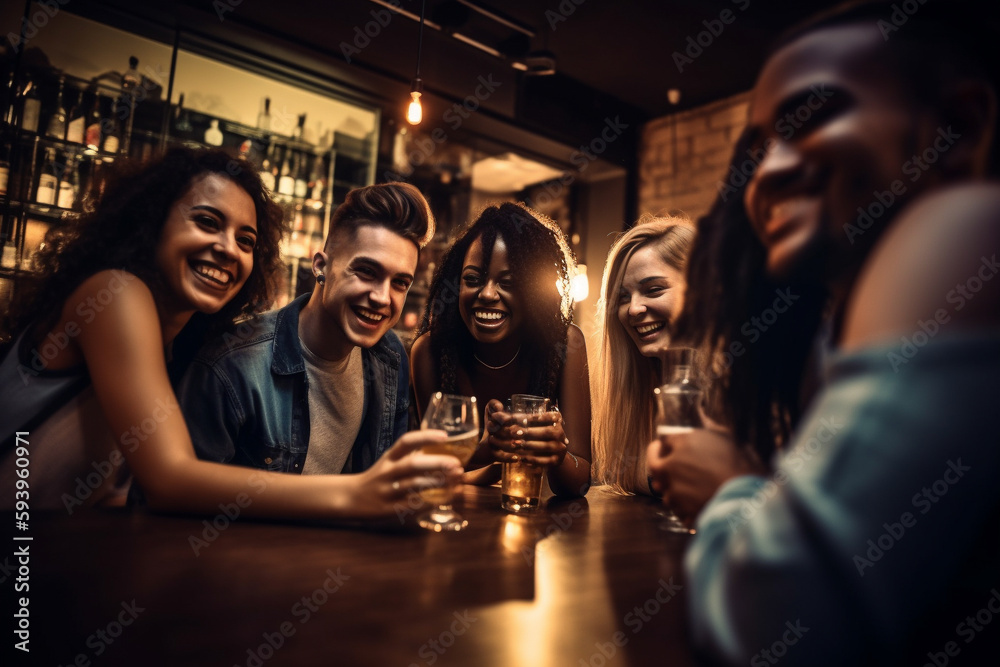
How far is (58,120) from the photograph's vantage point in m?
2.87

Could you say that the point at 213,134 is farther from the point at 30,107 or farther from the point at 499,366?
the point at 499,366

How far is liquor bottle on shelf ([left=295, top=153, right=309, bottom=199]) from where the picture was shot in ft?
11.8

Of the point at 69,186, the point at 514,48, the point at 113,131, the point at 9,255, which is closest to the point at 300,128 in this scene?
the point at 113,131

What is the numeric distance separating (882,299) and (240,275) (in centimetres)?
129

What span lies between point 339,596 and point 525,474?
0.61m

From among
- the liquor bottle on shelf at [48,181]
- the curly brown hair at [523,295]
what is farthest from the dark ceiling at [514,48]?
the curly brown hair at [523,295]

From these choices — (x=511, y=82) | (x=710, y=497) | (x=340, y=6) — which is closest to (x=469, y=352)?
(x=710, y=497)

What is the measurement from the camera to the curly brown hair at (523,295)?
1892 millimetres

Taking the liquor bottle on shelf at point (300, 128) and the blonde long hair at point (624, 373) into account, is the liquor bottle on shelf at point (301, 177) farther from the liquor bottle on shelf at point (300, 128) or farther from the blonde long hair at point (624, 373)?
the blonde long hair at point (624, 373)

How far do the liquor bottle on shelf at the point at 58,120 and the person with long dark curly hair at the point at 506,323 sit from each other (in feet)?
7.03

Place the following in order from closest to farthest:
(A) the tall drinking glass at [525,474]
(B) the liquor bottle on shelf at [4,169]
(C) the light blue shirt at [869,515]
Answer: (C) the light blue shirt at [869,515] < (A) the tall drinking glass at [525,474] < (B) the liquor bottle on shelf at [4,169]

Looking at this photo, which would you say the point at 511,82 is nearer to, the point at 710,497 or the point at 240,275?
the point at 240,275

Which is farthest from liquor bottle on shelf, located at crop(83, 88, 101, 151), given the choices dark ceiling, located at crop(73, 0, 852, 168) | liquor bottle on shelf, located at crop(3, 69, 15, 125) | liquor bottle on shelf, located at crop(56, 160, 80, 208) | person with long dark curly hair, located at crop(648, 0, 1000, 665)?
person with long dark curly hair, located at crop(648, 0, 1000, 665)

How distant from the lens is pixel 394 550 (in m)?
0.85
